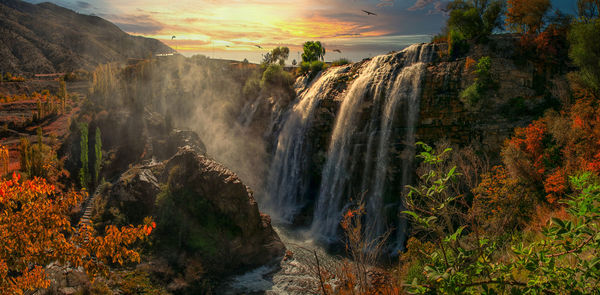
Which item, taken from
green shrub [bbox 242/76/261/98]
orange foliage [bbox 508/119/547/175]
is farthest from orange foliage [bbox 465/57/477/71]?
green shrub [bbox 242/76/261/98]

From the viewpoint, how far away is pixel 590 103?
1736 centimetres

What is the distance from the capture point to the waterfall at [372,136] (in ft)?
72.3

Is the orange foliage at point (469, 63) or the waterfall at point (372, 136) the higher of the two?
the orange foliage at point (469, 63)

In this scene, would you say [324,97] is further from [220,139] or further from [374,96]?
[220,139]

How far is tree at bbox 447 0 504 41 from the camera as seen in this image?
24.6m

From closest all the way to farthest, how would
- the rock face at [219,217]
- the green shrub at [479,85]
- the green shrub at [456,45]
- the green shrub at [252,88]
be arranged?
the rock face at [219,217]
the green shrub at [479,85]
the green shrub at [456,45]
the green shrub at [252,88]

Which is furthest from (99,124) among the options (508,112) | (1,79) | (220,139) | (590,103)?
(1,79)

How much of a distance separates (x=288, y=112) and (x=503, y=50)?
57.6 ft

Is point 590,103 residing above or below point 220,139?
above

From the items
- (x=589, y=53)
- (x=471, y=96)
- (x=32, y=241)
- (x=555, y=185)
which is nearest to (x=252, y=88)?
(x=471, y=96)

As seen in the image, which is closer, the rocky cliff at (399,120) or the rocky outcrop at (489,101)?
the rocky outcrop at (489,101)

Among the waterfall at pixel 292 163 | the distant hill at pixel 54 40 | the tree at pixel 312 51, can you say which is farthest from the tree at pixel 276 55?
the distant hill at pixel 54 40

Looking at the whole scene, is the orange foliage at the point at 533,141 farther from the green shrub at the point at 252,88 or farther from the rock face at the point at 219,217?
the green shrub at the point at 252,88

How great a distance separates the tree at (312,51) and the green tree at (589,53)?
117ft
